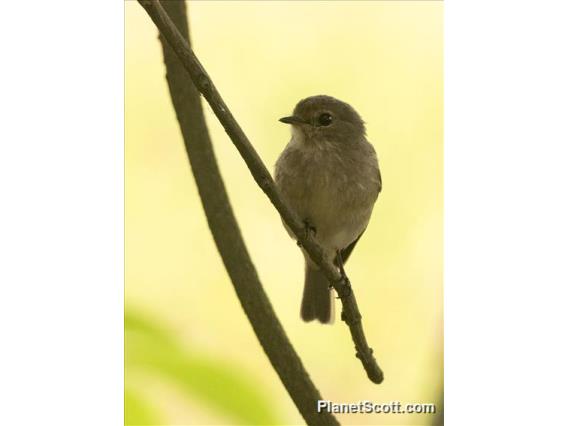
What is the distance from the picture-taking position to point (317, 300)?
4121 mm

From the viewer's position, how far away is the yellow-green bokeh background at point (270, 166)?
3924 mm

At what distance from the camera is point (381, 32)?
403 cm

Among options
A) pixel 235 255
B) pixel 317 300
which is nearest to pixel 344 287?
pixel 317 300

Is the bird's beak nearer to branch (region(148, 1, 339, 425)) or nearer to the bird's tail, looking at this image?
branch (region(148, 1, 339, 425))

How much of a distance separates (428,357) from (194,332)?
1142 millimetres

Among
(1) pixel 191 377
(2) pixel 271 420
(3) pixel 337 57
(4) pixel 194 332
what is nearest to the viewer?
→ (1) pixel 191 377

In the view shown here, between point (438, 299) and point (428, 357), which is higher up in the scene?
point (438, 299)

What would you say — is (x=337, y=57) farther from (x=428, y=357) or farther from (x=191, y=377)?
(x=191, y=377)

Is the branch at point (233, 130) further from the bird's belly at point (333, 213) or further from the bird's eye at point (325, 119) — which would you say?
the bird's eye at point (325, 119)

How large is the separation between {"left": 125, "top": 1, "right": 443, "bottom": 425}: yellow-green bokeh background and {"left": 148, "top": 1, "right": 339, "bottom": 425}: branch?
89 millimetres

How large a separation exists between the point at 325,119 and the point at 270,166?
0.38 m

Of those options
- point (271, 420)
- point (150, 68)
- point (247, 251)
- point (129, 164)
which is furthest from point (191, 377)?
point (150, 68)

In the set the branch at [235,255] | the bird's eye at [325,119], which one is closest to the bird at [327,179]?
the bird's eye at [325,119]

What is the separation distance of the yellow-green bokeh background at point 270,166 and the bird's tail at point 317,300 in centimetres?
7
